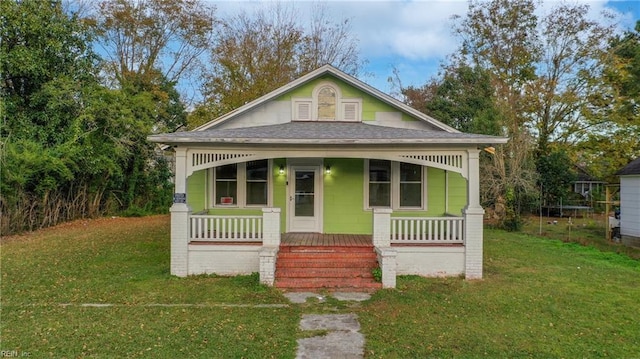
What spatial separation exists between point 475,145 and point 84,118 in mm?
15122

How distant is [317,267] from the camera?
23.7ft

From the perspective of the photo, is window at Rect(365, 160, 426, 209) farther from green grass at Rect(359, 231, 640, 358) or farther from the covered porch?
green grass at Rect(359, 231, 640, 358)

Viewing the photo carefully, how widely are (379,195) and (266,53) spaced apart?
15848mm

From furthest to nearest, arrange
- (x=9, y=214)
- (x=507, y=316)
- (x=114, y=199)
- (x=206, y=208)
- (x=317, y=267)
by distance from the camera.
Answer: (x=114, y=199)
(x=9, y=214)
(x=206, y=208)
(x=317, y=267)
(x=507, y=316)

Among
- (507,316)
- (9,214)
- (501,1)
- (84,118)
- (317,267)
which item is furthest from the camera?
(501,1)

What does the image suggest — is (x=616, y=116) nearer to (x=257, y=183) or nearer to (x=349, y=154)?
(x=349, y=154)

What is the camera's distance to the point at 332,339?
450 cm

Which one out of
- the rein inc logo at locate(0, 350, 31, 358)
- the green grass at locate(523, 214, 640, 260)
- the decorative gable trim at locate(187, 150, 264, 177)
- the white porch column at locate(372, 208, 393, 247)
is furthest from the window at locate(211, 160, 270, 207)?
the green grass at locate(523, 214, 640, 260)

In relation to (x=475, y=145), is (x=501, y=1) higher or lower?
higher

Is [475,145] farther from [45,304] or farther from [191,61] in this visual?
[191,61]

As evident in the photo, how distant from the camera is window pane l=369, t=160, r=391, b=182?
949 centimetres

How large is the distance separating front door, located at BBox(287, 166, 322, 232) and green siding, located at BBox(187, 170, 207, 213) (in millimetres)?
2362

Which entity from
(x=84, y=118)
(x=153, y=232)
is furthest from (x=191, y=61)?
(x=153, y=232)

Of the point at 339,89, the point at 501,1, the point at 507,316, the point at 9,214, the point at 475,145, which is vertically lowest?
the point at 507,316
